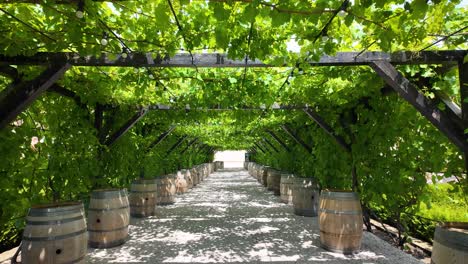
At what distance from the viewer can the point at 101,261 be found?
4.10 meters

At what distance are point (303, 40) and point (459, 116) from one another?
5.66 feet

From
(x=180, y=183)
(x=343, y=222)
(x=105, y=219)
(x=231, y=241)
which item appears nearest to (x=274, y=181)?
(x=180, y=183)

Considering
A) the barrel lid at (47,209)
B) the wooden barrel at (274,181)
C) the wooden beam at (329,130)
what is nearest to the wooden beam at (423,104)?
the wooden beam at (329,130)

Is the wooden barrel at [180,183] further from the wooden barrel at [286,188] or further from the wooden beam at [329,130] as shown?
the wooden beam at [329,130]

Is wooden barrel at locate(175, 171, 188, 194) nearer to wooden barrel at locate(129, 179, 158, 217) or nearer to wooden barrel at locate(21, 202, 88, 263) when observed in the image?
wooden barrel at locate(129, 179, 158, 217)

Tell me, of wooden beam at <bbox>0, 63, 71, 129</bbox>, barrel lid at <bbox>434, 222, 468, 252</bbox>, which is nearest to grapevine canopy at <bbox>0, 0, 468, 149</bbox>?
wooden beam at <bbox>0, 63, 71, 129</bbox>

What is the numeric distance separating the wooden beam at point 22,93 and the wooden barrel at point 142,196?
4040 millimetres

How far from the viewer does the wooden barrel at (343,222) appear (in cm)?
440

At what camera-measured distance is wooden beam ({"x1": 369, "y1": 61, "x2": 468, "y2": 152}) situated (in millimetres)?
2881

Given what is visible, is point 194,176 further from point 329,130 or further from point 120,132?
point 329,130

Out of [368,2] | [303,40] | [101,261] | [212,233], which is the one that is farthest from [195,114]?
[368,2]

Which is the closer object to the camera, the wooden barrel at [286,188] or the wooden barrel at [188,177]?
the wooden barrel at [286,188]

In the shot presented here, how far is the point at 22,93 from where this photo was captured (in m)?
3.10

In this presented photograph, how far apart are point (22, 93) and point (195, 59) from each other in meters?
1.85
